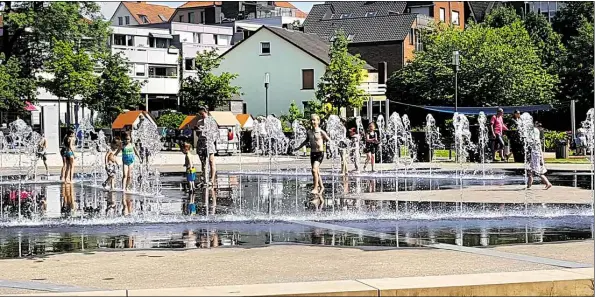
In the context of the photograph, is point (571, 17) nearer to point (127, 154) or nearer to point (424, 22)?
point (424, 22)

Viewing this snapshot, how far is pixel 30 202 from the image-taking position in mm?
18922

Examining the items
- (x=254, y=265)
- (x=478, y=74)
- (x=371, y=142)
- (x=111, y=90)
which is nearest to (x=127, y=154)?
(x=371, y=142)

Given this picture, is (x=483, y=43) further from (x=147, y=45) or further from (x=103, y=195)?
(x=103, y=195)

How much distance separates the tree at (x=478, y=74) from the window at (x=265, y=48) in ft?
35.3

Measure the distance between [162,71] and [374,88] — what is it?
860 inches

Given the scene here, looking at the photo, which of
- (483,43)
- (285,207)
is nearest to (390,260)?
(285,207)

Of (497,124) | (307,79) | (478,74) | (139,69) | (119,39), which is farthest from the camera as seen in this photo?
(119,39)

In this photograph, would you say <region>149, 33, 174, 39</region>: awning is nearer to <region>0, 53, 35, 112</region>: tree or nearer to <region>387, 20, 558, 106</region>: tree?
<region>0, 53, 35, 112</region>: tree

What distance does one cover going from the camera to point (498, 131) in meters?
32.8

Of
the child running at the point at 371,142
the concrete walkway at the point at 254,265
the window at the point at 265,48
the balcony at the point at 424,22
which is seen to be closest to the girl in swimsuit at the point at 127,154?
the child running at the point at 371,142

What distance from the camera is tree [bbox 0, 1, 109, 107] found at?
5700 centimetres

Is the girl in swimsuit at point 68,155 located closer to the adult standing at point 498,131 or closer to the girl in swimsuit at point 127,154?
the girl in swimsuit at point 127,154

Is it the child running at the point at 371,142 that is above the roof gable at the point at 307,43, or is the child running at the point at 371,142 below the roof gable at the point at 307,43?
below

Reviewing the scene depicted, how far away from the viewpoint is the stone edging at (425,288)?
23.6 feet
